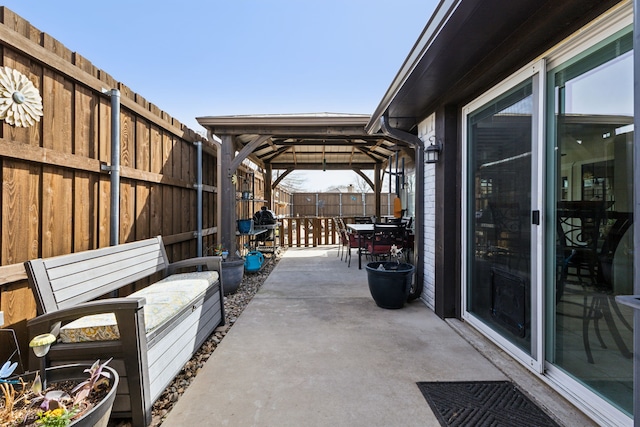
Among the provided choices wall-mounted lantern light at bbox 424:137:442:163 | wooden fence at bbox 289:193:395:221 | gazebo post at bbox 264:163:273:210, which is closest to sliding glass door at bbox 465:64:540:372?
wall-mounted lantern light at bbox 424:137:442:163

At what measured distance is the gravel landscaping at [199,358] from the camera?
164 cm

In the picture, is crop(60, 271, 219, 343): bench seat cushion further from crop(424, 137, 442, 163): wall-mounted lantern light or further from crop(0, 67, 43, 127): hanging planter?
crop(424, 137, 442, 163): wall-mounted lantern light

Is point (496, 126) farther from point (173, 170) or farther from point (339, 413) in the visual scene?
point (173, 170)

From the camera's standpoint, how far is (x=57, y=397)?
1163 millimetres

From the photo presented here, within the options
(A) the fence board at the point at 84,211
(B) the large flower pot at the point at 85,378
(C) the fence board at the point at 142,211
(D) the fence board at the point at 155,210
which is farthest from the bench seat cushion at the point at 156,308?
(D) the fence board at the point at 155,210

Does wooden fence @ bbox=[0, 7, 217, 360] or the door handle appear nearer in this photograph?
wooden fence @ bbox=[0, 7, 217, 360]

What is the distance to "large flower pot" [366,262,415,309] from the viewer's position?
3.26 meters

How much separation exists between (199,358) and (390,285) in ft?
6.51

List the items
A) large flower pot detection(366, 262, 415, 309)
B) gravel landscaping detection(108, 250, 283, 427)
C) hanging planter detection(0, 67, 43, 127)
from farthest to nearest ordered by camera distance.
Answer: large flower pot detection(366, 262, 415, 309) < gravel landscaping detection(108, 250, 283, 427) < hanging planter detection(0, 67, 43, 127)

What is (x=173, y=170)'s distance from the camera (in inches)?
141

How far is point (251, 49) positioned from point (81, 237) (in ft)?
14.9

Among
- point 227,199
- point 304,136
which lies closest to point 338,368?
point 227,199

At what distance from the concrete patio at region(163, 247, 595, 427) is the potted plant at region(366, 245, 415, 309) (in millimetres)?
A: 110

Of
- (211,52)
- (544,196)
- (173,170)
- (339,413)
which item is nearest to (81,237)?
(173,170)
